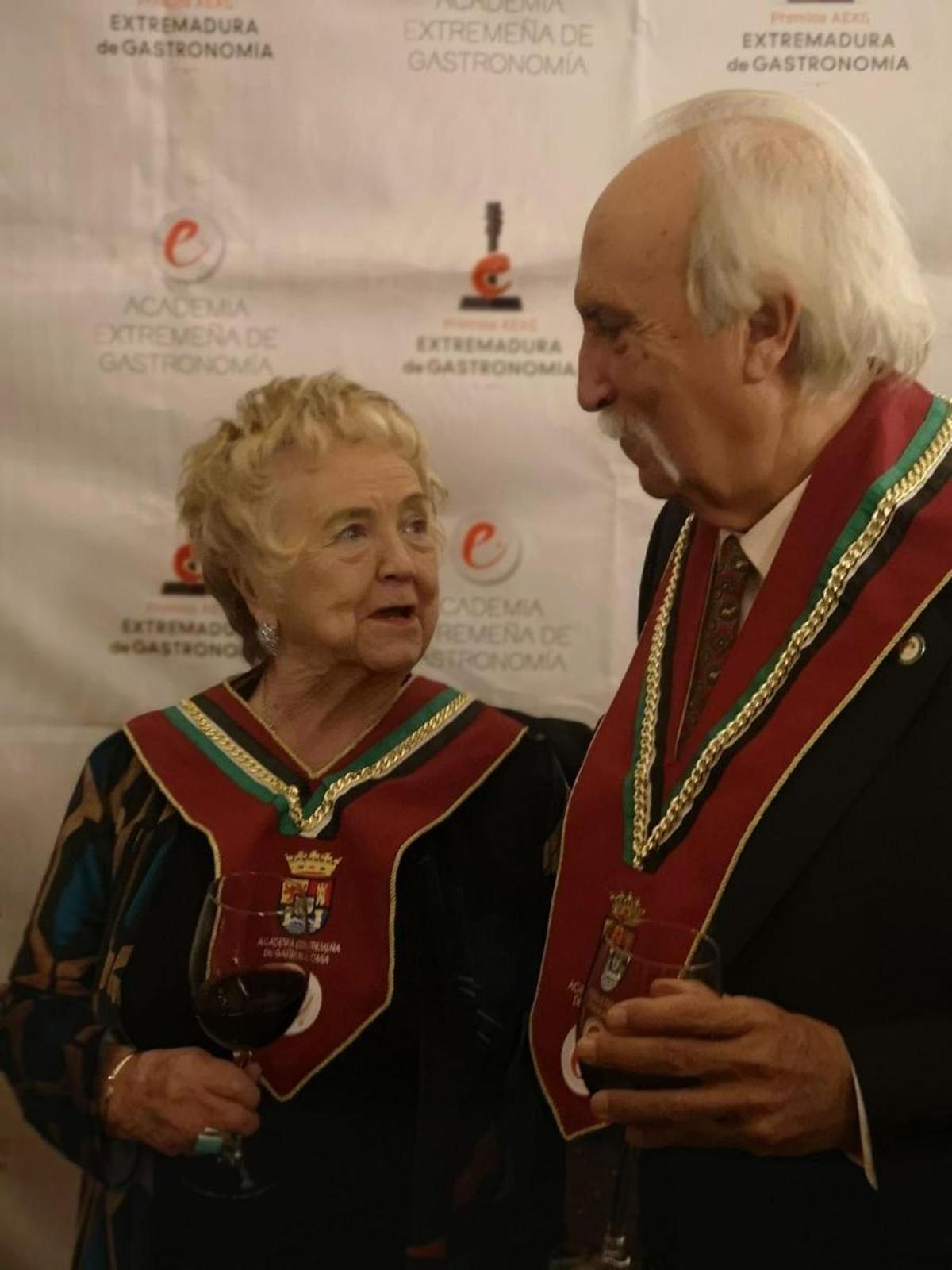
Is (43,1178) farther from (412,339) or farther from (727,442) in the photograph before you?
(727,442)

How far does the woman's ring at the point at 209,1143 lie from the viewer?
5.53ft

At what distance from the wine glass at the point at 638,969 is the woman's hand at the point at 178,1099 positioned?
51 cm

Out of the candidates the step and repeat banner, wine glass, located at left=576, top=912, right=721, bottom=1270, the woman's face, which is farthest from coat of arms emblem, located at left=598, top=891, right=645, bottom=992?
the step and repeat banner

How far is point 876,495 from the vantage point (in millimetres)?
1491

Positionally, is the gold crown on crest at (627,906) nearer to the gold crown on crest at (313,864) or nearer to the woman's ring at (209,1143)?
the gold crown on crest at (313,864)

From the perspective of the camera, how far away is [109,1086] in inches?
70.2

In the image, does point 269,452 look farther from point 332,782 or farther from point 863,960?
point 863,960

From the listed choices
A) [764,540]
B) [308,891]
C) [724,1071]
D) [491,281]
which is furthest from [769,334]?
[491,281]

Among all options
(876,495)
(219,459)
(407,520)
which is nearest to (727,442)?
(876,495)

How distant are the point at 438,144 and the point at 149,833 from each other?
1163 millimetres

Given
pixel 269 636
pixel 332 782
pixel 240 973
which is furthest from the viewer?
pixel 269 636

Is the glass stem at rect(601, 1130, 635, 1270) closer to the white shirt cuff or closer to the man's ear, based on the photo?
the white shirt cuff

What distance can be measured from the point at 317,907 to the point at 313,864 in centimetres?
8

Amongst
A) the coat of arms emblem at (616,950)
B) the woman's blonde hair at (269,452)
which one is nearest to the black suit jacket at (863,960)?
the coat of arms emblem at (616,950)
